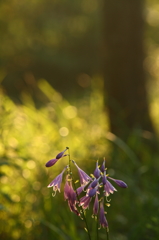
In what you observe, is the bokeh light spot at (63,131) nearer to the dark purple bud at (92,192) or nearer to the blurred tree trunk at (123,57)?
the blurred tree trunk at (123,57)

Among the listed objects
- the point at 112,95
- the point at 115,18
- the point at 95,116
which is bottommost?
the point at 95,116

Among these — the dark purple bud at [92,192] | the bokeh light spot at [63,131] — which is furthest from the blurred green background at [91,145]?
the dark purple bud at [92,192]

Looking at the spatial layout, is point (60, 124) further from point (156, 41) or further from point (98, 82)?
point (156, 41)

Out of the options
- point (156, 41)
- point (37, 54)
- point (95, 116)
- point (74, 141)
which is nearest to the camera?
point (74, 141)

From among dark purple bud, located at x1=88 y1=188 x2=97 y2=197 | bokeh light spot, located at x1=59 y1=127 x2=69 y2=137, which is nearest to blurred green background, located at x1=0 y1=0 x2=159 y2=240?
bokeh light spot, located at x1=59 y1=127 x2=69 y2=137

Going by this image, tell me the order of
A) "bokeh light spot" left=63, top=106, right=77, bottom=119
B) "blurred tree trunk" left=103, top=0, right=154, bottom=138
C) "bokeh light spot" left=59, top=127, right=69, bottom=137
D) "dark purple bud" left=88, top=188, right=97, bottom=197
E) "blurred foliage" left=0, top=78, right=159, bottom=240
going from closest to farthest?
1. "dark purple bud" left=88, top=188, right=97, bottom=197
2. "blurred foliage" left=0, top=78, right=159, bottom=240
3. "bokeh light spot" left=59, top=127, right=69, bottom=137
4. "bokeh light spot" left=63, top=106, right=77, bottom=119
5. "blurred tree trunk" left=103, top=0, right=154, bottom=138

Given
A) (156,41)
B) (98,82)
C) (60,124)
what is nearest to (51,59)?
(156,41)

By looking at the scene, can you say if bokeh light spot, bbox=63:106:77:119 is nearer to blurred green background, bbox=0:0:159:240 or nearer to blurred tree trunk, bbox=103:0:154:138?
blurred green background, bbox=0:0:159:240
